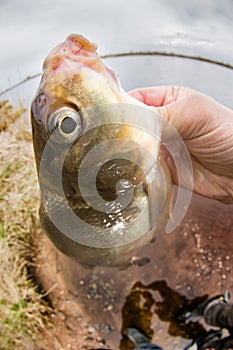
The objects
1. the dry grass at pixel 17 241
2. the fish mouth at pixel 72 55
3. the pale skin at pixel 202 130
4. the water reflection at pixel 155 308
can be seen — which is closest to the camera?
the fish mouth at pixel 72 55

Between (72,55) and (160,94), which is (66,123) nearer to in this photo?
(72,55)

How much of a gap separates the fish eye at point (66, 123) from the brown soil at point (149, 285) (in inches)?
51.8

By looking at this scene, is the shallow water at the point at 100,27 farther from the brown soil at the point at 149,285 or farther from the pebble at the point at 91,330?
the pebble at the point at 91,330

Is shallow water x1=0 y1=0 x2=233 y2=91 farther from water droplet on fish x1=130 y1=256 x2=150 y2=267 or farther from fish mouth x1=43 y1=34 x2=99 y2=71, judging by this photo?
fish mouth x1=43 y1=34 x2=99 y2=71

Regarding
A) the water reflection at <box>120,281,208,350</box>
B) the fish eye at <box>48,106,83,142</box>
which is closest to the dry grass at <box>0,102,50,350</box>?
the water reflection at <box>120,281,208,350</box>

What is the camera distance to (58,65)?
708 millimetres

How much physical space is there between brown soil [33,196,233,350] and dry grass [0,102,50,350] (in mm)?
95

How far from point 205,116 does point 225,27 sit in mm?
1068

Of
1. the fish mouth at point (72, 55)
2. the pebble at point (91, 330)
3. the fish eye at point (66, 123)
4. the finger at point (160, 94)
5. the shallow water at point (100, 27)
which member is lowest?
the fish eye at point (66, 123)

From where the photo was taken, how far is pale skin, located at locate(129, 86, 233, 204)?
1.02m

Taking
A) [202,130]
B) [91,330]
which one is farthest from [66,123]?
[91,330]

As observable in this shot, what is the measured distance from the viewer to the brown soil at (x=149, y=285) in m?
1.95

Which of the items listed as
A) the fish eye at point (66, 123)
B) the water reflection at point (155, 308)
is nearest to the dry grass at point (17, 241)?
the water reflection at point (155, 308)

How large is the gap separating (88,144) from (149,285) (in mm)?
1338
